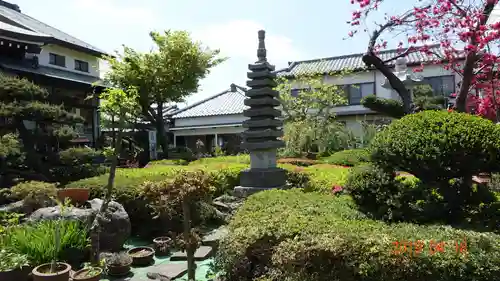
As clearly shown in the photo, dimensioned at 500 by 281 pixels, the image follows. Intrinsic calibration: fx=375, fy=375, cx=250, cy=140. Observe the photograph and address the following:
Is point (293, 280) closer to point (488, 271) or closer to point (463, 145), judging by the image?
point (488, 271)

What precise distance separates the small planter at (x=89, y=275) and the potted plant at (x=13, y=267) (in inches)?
32.6

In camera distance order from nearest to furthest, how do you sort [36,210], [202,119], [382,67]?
[36,210]
[382,67]
[202,119]

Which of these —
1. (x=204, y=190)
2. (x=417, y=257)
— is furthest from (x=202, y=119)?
(x=417, y=257)

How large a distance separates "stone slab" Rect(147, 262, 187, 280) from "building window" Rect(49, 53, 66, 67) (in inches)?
702

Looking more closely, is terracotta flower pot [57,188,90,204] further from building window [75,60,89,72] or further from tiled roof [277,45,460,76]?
tiled roof [277,45,460,76]

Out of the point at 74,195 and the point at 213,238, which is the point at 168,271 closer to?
the point at 213,238

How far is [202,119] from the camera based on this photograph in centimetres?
3164

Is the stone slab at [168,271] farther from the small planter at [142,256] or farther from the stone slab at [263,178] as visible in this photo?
the stone slab at [263,178]

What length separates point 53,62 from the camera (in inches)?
800

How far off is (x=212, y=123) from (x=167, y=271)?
2544cm

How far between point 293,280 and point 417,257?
4.32 ft

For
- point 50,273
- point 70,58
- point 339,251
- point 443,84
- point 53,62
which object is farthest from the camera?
point 443,84

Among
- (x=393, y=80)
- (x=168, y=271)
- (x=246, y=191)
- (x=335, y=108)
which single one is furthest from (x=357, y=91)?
(x=168, y=271)

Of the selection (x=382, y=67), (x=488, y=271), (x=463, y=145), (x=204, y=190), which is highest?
(x=382, y=67)
